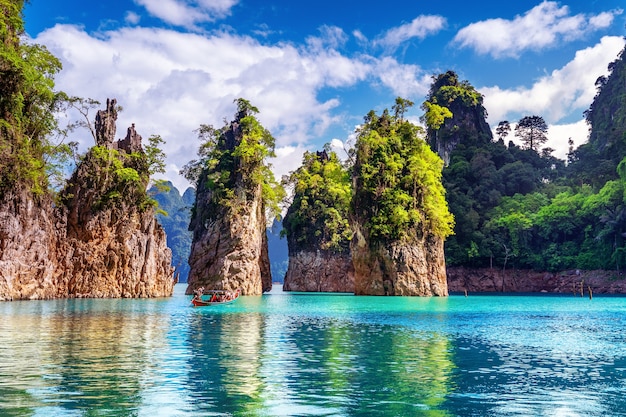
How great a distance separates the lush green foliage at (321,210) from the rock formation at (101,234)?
38041mm

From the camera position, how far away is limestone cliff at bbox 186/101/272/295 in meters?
75.1

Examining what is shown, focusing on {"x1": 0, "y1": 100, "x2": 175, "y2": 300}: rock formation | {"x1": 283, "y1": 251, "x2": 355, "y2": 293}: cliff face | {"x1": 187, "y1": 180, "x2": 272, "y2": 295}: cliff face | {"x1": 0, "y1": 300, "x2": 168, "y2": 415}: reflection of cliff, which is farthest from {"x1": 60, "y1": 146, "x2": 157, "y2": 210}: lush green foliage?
{"x1": 283, "y1": 251, "x2": 355, "y2": 293}: cliff face

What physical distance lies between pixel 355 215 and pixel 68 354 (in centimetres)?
5743

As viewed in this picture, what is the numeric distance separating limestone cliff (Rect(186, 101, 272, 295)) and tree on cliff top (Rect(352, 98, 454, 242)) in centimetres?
1325

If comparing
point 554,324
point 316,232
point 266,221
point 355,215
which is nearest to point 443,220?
point 355,215

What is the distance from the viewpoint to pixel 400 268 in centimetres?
7181

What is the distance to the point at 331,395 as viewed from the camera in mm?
13594

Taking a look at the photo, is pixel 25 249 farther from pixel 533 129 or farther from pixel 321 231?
pixel 533 129

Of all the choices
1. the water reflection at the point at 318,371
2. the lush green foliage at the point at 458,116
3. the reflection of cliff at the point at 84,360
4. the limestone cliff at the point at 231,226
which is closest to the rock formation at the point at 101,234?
the limestone cliff at the point at 231,226

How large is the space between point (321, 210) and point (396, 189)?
109 ft

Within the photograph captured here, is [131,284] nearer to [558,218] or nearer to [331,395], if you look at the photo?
[331,395]

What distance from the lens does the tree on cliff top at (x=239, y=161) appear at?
76312mm

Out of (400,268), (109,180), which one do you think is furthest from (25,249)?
(400,268)

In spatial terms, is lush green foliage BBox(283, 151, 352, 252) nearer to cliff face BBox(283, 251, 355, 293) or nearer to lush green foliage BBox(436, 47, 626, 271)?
cliff face BBox(283, 251, 355, 293)
